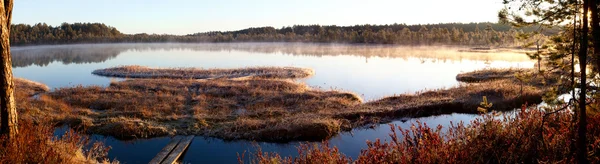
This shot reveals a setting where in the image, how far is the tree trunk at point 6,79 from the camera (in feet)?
27.2

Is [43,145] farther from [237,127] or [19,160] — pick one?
[237,127]

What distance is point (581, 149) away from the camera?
663 cm

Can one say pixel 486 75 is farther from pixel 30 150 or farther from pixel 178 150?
pixel 30 150

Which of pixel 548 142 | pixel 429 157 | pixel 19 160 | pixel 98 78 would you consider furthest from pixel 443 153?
pixel 98 78

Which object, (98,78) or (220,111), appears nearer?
(220,111)

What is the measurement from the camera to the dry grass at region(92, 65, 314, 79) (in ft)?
139

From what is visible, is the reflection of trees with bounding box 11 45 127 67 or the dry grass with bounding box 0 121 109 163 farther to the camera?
the reflection of trees with bounding box 11 45 127 67

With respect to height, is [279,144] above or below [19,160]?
below

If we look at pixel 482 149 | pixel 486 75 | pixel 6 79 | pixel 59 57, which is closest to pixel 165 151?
pixel 6 79

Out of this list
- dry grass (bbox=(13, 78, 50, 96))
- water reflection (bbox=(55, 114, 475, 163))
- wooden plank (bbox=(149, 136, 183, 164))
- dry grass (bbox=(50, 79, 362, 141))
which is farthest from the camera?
dry grass (bbox=(13, 78, 50, 96))

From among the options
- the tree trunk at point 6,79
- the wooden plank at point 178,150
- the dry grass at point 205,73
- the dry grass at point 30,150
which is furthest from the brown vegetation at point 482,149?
the dry grass at point 205,73

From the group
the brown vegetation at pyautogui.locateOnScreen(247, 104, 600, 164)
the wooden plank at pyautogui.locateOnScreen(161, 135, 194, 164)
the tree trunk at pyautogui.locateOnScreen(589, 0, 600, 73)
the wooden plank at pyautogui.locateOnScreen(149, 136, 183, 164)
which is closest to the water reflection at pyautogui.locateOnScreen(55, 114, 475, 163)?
the wooden plank at pyautogui.locateOnScreen(161, 135, 194, 164)

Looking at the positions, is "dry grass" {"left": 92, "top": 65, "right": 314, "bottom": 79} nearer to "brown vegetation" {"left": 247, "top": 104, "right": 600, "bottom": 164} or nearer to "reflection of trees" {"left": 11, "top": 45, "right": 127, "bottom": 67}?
"reflection of trees" {"left": 11, "top": 45, "right": 127, "bottom": 67}

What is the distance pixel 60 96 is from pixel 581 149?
2730 centimetres
